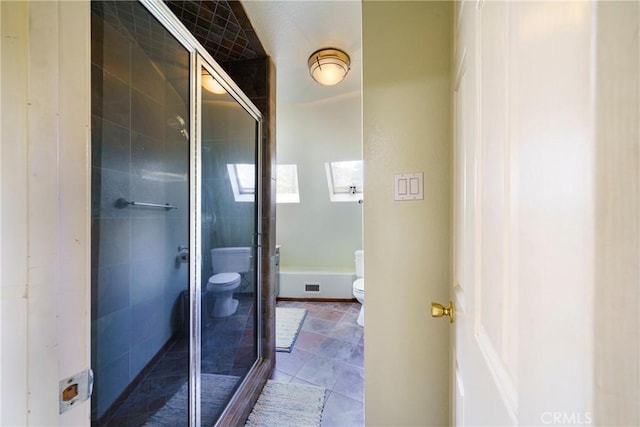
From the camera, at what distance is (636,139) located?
15 cm

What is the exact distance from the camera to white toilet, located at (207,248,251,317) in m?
1.64

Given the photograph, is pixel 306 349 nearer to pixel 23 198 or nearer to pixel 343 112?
pixel 23 198

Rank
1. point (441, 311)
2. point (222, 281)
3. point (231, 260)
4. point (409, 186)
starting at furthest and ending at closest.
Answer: point (231, 260) < point (222, 281) < point (409, 186) < point (441, 311)

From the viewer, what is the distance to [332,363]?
6.44ft

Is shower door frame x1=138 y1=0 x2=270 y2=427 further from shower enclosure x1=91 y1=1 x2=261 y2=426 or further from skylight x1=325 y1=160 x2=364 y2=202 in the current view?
skylight x1=325 y1=160 x2=364 y2=202

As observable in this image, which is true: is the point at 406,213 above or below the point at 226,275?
above

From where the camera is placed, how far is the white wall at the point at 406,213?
88cm

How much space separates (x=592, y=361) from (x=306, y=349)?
7.44 ft

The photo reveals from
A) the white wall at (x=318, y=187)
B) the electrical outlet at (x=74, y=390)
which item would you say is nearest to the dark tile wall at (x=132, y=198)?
the electrical outlet at (x=74, y=390)

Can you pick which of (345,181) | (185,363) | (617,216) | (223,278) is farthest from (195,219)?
(345,181)

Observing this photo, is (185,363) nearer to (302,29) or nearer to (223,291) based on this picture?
(223,291)

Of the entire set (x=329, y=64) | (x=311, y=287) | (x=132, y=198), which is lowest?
(x=311, y=287)

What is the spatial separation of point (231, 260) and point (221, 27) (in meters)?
1.50

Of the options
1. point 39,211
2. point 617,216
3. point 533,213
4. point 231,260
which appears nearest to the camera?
point 617,216
